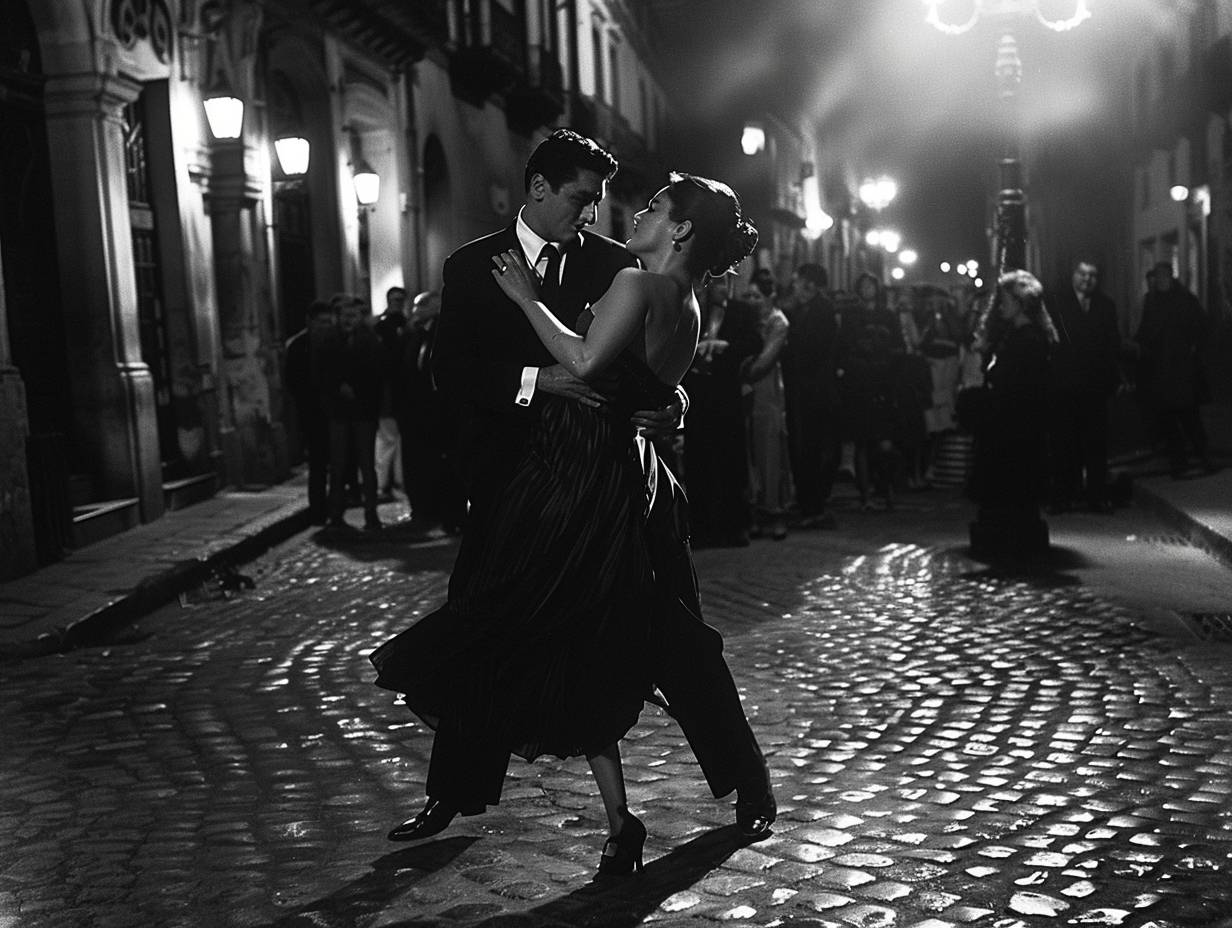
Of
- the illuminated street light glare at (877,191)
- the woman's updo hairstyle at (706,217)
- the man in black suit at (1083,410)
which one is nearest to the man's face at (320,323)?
the man in black suit at (1083,410)

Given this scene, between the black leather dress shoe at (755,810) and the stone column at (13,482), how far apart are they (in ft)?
21.6

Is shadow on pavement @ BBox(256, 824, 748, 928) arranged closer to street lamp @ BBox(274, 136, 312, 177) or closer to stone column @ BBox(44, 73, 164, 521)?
stone column @ BBox(44, 73, 164, 521)

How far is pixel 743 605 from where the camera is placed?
27.8ft

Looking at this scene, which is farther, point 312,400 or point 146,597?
point 312,400

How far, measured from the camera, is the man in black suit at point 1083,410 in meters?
12.4

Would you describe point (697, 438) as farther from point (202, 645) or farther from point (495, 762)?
point (495, 762)

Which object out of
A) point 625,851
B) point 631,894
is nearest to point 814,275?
point 625,851

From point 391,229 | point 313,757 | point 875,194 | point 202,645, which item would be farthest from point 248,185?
point 875,194

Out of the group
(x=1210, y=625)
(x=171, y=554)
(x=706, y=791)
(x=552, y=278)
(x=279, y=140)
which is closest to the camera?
(x=552, y=278)

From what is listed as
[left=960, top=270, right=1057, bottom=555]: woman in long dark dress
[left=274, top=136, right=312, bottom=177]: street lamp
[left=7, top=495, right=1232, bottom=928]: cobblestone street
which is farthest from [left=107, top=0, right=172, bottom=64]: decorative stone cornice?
[left=960, top=270, right=1057, bottom=555]: woman in long dark dress

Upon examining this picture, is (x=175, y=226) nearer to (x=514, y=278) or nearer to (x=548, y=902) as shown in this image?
(x=514, y=278)

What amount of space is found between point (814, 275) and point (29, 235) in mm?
5646

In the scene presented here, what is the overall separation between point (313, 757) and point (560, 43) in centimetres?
2555

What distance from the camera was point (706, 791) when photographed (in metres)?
4.90
